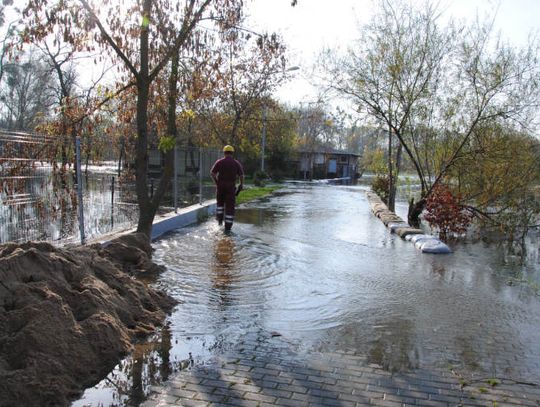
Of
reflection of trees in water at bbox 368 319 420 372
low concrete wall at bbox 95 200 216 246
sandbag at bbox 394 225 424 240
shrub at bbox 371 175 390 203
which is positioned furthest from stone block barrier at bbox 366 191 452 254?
shrub at bbox 371 175 390 203

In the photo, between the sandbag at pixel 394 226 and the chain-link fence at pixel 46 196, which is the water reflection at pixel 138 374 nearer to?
the chain-link fence at pixel 46 196

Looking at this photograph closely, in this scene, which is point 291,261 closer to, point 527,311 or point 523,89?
point 527,311

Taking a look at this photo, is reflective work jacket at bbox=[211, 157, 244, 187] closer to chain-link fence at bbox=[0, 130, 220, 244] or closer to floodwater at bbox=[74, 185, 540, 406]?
floodwater at bbox=[74, 185, 540, 406]

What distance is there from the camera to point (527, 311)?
645cm

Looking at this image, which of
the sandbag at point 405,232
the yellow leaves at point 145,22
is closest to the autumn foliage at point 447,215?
the sandbag at point 405,232

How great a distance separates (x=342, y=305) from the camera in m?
6.38

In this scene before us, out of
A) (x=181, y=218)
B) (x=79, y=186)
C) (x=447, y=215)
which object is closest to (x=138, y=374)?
(x=79, y=186)

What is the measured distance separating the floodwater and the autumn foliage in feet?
8.61

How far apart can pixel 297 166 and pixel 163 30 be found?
47621mm

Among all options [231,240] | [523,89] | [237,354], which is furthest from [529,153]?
[237,354]

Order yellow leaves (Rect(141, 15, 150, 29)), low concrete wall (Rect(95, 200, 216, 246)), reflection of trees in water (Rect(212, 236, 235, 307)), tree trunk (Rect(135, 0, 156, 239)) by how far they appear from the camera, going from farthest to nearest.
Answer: low concrete wall (Rect(95, 200, 216, 246)) → tree trunk (Rect(135, 0, 156, 239)) → yellow leaves (Rect(141, 15, 150, 29)) → reflection of trees in water (Rect(212, 236, 235, 307))

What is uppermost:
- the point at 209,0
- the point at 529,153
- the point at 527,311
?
the point at 209,0

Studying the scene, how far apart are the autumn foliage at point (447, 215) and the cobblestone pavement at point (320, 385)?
10162 mm

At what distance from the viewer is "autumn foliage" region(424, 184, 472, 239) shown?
1417cm
